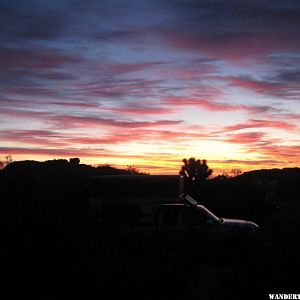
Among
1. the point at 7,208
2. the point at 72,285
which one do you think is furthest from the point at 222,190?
the point at 72,285

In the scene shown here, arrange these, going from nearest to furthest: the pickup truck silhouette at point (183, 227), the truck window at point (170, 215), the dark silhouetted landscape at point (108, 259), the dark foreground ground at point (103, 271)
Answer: the dark foreground ground at point (103, 271)
the dark silhouetted landscape at point (108, 259)
the pickup truck silhouette at point (183, 227)
the truck window at point (170, 215)

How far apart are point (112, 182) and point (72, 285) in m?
6.54

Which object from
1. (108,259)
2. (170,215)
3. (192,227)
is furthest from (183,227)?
(108,259)

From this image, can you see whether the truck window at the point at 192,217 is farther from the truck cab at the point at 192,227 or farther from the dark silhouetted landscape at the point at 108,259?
the dark silhouetted landscape at the point at 108,259

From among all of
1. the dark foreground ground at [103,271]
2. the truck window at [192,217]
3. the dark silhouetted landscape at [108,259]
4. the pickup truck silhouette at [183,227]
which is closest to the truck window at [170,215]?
the pickup truck silhouette at [183,227]

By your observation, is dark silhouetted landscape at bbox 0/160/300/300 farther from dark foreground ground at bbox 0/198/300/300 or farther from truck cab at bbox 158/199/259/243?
truck cab at bbox 158/199/259/243

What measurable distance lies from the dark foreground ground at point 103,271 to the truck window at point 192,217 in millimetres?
1779

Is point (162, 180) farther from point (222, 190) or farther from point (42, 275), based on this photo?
point (222, 190)

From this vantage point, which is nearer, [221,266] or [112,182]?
[221,266]

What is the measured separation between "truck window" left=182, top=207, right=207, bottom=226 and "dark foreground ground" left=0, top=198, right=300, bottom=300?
1779 millimetres

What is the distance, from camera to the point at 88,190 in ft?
50.1

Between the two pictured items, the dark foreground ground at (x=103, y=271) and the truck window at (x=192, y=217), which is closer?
the dark foreground ground at (x=103, y=271)

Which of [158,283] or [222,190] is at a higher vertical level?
[222,190]

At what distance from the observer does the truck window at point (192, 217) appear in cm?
1433
